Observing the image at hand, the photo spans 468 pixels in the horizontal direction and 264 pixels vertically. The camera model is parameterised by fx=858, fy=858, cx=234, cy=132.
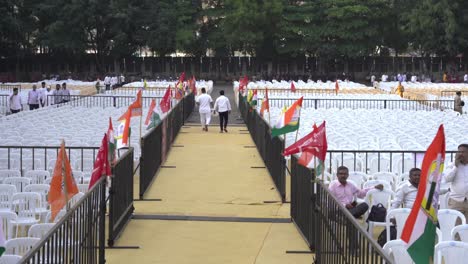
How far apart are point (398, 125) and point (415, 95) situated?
23.1m

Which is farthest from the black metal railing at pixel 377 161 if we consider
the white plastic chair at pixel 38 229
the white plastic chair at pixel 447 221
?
the white plastic chair at pixel 38 229

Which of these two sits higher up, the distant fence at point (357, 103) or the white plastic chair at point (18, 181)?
the distant fence at point (357, 103)

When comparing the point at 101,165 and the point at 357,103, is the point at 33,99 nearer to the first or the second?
the point at 357,103

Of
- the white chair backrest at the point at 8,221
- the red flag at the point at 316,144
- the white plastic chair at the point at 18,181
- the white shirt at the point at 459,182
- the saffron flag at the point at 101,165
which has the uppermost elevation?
the red flag at the point at 316,144

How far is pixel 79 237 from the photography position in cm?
949

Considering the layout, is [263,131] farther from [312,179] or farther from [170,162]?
[312,179]

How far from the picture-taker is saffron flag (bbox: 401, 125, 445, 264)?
6594 mm

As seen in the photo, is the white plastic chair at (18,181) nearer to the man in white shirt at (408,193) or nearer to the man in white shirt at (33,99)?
the man in white shirt at (408,193)

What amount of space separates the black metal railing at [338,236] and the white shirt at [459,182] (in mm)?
1944

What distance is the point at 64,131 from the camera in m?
22.2

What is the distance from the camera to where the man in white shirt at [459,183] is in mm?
11922

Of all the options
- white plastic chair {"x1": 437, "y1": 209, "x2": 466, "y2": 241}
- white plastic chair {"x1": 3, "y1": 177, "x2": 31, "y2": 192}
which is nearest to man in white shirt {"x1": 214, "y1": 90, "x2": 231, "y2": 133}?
white plastic chair {"x1": 3, "y1": 177, "x2": 31, "y2": 192}

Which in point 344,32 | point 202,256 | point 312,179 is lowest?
point 202,256

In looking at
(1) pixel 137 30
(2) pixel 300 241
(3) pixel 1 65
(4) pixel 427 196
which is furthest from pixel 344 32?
(4) pixel 427 196
